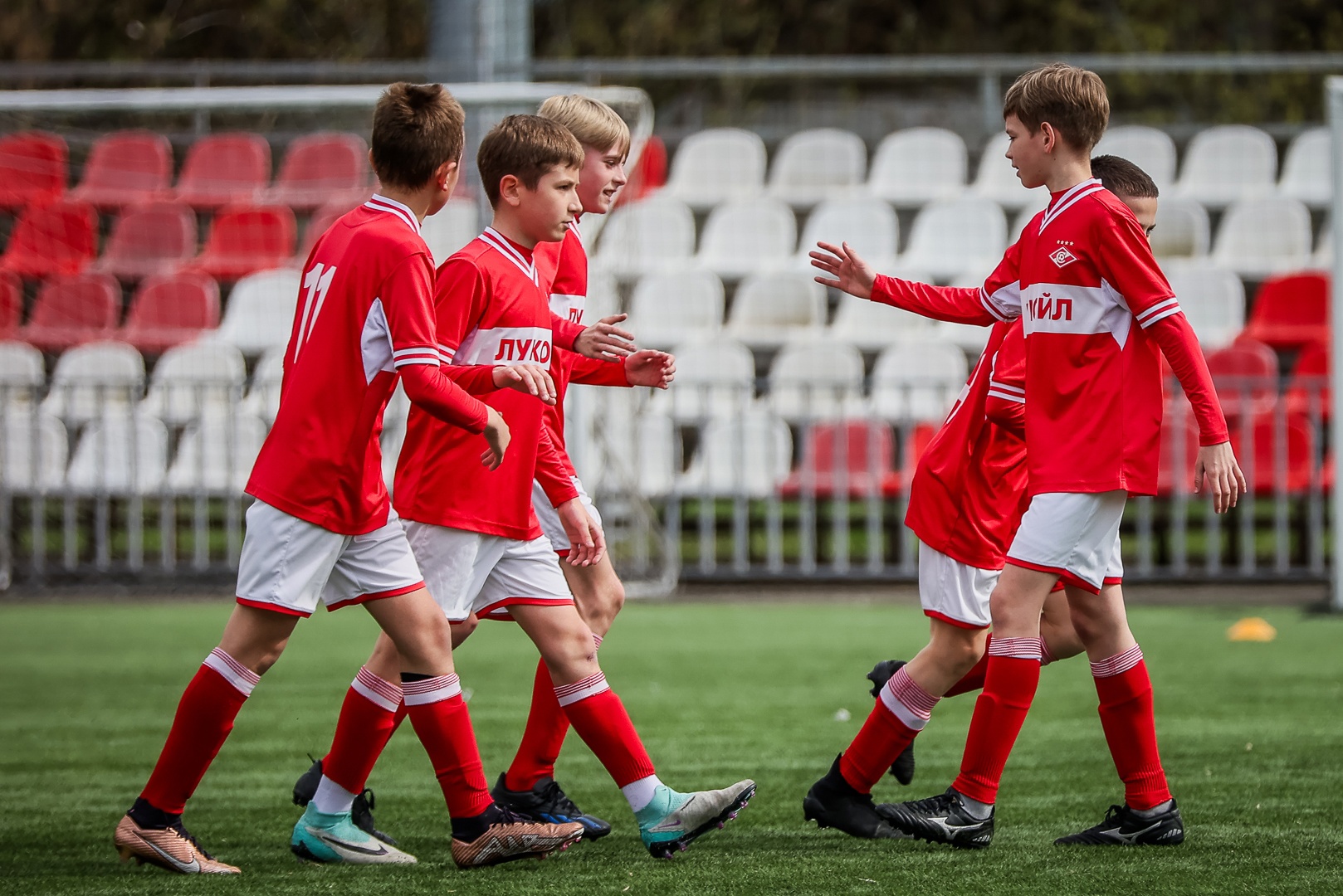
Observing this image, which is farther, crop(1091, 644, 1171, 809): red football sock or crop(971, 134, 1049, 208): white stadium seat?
crop(971, 134, 1049, 208): white stadium seat

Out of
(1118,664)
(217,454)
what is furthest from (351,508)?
(217,454)

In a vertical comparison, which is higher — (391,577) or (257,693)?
(391,577)

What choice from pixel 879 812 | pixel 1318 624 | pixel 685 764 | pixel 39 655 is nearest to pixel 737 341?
pixel 1318 624

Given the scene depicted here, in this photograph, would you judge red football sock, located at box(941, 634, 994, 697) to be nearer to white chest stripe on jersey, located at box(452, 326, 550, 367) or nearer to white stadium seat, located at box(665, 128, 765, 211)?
white chest stripe on jersey, located at box(452, 326, 550, 367)

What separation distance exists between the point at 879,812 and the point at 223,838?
1.53 metres

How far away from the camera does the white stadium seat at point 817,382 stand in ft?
30.8

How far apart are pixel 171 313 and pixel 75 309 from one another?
2.23 ft

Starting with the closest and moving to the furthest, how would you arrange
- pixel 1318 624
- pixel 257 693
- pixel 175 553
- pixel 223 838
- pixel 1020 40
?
pixel 223 838 → pixel 257 693 → pixel 1318 624 → pixel 175 553 → pixel 1020 40

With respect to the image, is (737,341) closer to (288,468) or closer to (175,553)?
(175,553)

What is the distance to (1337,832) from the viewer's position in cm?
337

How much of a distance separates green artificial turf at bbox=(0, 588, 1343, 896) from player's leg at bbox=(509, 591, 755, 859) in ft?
0.31

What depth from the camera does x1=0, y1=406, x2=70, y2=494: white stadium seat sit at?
9492 mm

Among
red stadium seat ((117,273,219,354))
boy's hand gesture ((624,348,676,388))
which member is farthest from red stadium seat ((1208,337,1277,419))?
red stadium seat ((117,273,219,354))

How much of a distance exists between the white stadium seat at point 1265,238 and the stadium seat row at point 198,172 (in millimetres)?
6625
